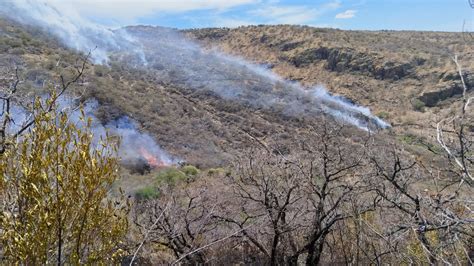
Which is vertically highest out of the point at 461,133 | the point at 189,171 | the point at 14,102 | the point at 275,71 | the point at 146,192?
the point at 461,133

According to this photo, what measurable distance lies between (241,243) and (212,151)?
1883 centimetres

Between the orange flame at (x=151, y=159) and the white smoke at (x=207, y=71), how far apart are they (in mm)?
14174

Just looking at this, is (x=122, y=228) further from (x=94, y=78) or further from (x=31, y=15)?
(x=31, y=15)

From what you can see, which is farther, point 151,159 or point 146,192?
point 151,159

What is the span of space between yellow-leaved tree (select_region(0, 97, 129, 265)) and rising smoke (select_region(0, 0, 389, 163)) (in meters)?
34.1

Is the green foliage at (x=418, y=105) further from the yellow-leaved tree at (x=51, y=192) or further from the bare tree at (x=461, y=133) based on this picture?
the yellow-leaved tree at (x=51, y=192)

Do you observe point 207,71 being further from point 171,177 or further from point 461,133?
point 461,133

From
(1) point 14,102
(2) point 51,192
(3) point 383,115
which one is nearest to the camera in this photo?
(2) point 51,192

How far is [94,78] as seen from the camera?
34.7m

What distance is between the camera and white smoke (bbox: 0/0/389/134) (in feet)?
140

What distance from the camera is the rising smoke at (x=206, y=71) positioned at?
4259 centimetres

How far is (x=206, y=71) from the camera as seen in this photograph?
168ft

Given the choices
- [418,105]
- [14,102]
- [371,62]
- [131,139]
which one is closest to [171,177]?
[131,139]

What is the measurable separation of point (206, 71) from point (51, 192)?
158 feet
